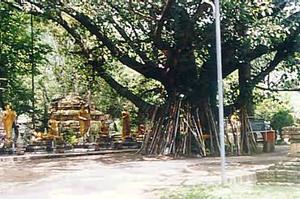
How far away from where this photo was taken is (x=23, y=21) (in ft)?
53.0

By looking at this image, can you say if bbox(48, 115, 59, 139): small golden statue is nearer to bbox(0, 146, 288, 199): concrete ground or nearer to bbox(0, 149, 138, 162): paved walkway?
bbox(0, 149, 138, 162): paved walkway

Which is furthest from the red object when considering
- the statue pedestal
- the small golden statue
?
the small golden statue

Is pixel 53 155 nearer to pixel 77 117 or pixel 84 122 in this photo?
pixel 84 122

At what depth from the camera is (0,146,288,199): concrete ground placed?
22.9 feet

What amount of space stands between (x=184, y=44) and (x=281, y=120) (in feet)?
21.6

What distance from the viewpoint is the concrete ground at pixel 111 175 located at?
6969 mm

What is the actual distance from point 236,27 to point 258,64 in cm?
349

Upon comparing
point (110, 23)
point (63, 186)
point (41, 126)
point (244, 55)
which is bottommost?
point (63, 186)

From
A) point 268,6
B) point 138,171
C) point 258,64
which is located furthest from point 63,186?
point 258,64

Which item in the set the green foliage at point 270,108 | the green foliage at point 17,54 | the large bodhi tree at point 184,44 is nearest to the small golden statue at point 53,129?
the green foliage at point 17,54

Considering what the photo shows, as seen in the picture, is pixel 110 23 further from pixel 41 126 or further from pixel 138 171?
pixel 41 126

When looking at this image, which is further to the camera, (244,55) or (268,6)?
(244,55)

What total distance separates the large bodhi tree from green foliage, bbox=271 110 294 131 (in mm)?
3691

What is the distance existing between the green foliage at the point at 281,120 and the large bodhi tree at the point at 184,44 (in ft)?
12.1
